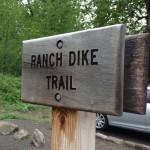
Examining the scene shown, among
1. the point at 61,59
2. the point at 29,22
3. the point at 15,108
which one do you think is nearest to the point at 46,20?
the point at 29,22

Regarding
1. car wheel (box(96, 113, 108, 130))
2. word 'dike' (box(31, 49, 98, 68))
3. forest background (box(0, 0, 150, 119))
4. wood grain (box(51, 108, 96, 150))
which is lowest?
car wheel (box(96, 113, 108, 130))

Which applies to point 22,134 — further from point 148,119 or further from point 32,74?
point 32,74

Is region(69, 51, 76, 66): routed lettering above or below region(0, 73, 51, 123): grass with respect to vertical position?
above

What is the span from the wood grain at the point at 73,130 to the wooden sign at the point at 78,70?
91 millimetres

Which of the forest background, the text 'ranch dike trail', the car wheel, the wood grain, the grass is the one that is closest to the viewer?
the text 'ranch dike trail'

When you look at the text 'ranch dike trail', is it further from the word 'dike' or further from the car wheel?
the car wheel

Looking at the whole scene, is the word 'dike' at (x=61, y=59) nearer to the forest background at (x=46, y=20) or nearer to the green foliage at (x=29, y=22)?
the forest background at (x=46, y=20)

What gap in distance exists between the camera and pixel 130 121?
673cm

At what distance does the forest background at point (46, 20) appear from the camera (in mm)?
14399

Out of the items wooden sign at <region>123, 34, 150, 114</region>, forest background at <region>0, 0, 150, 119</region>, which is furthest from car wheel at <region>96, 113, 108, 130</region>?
wooden sign at <region>123, 34, 150, 114</region>

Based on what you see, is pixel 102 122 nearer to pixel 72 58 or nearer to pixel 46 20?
pixel 72 58

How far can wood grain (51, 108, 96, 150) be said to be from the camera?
1.32 m

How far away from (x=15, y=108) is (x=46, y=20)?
8738 mm

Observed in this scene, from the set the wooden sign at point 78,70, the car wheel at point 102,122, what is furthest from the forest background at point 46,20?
the wooden sign at point 78,70
